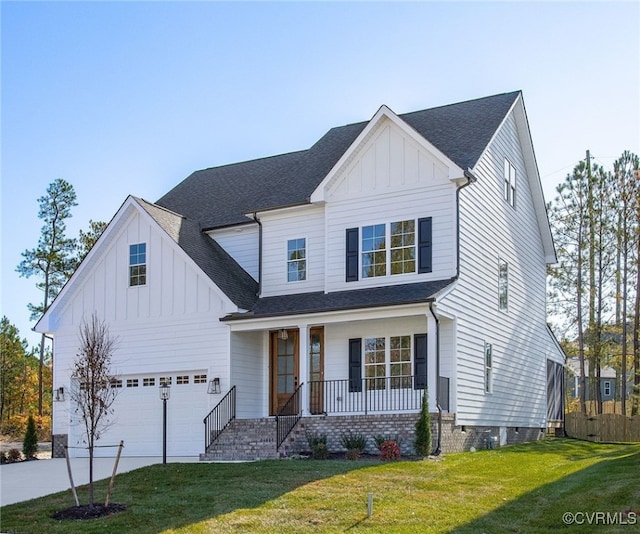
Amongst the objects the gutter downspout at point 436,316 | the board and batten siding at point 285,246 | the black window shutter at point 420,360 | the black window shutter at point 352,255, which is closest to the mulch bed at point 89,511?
the gutter downspout at point 436,316

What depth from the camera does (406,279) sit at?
21.4 m

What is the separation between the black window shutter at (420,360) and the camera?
66.9 feet

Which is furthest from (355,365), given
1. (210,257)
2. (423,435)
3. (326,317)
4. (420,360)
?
(210,257)

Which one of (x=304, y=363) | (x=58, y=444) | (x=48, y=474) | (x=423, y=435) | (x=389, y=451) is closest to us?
(x=389, y=451)

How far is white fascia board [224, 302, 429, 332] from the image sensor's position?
19461 millimetres

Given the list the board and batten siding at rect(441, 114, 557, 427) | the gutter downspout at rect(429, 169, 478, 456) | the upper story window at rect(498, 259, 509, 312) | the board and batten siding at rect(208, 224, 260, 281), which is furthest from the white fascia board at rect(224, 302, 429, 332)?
the upper story window at rect(498, 259, 509, 312)

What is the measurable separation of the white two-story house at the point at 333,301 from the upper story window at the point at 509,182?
9cm

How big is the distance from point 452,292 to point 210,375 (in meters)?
6.99

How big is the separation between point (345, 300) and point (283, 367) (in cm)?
327

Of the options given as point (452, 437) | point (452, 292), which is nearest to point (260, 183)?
point (452, 292)

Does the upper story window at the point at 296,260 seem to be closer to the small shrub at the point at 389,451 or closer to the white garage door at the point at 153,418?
the white garage door at the point at 153,418

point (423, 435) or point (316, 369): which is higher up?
point (316, 369)

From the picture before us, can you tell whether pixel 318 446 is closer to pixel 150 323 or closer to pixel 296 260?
pixel 296 260

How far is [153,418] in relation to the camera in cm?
2348
